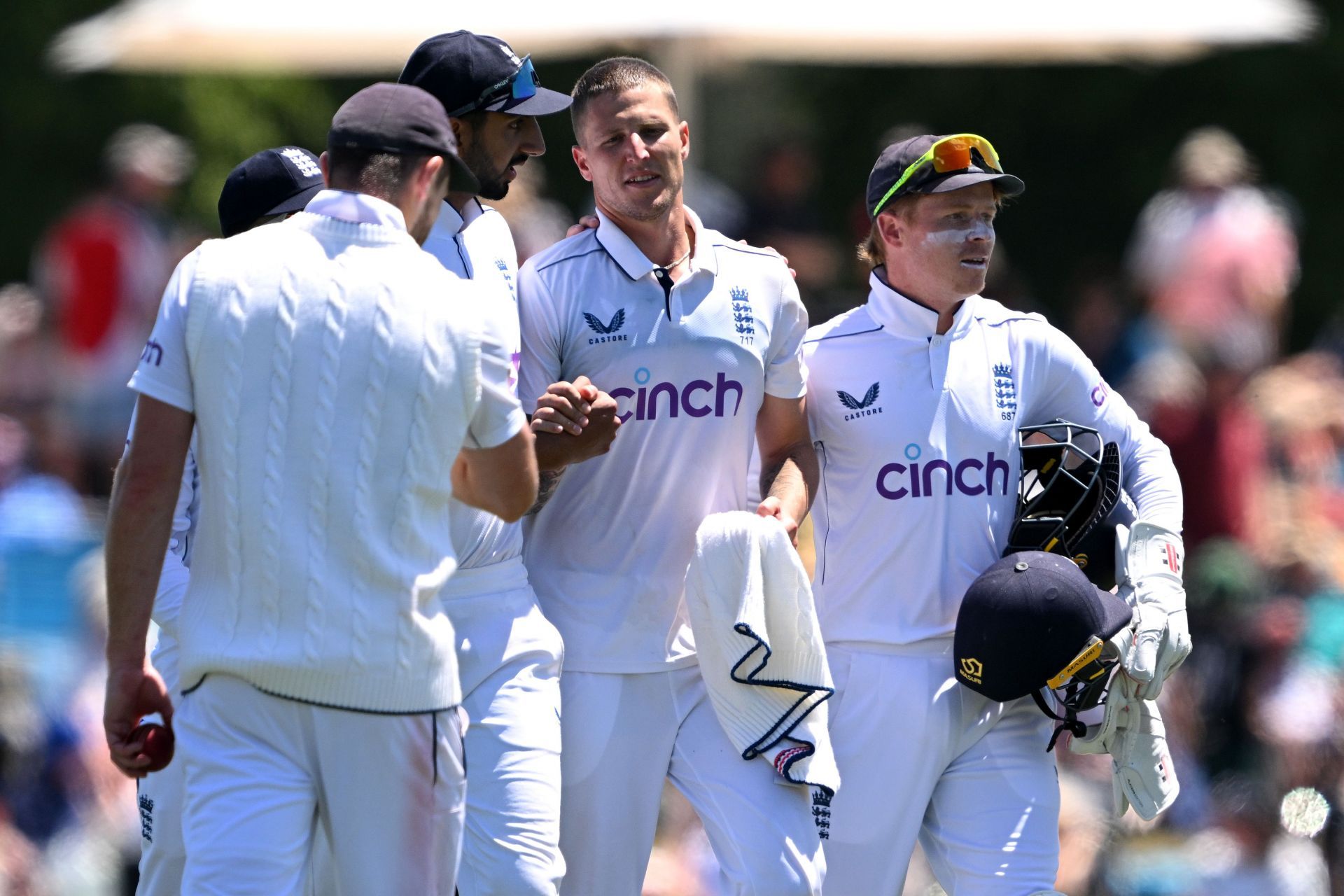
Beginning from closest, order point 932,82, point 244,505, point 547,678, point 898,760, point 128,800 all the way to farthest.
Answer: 1. point 244,505
2. point 547,678
3. point 898,760
4. point 128,800
5. point 932,82

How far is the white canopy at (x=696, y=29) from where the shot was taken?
10.2 metres

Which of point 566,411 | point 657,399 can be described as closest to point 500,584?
point 566,411

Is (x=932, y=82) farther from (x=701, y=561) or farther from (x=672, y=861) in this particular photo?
(x=701, y=561)

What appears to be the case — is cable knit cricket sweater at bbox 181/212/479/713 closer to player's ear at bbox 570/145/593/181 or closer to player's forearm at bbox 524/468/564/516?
player's forearm at bbox 524/468/564/516

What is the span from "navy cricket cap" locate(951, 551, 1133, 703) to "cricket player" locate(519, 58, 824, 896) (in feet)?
1.82

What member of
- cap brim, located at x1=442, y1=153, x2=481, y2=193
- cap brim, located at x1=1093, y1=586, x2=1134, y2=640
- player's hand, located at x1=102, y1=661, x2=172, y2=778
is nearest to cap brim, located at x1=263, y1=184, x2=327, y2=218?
cap brim, located at x1=442, y1=153, x2=481, y2=193

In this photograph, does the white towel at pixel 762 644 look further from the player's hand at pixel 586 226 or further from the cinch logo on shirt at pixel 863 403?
the player's hand at pixel 586 226

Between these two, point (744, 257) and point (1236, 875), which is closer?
point (744, 257)

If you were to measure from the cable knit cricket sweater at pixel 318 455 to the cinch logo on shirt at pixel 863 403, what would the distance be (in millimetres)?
1709

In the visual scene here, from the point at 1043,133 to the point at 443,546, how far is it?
11573 millimetres

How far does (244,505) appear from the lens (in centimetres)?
405

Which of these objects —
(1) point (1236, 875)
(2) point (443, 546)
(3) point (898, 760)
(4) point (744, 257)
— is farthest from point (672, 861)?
(2) point (443, 546)

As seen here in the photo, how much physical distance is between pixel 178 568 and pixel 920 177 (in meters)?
2.31

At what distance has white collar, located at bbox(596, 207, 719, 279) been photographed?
5.30 metres
